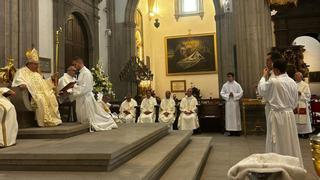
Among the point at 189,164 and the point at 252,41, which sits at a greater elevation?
the point at 252,41

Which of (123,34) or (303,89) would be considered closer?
(303,89)

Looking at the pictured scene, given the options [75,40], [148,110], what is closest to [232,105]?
[148,110]

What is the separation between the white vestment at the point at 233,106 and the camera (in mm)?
9438

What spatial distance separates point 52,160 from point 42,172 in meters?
0.17

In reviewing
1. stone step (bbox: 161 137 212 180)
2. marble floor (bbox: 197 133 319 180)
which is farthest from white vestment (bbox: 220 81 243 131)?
stone step (bbox: 161 137 212 180)

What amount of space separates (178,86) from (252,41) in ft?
38.3

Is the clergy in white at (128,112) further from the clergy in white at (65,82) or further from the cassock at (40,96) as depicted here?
the cassock at (40,96)

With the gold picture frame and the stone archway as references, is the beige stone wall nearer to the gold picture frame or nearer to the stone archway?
the gold picture frame

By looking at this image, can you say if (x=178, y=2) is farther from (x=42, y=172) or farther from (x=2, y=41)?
(x=42, y=172)

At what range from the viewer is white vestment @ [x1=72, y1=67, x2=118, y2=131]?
241 inches

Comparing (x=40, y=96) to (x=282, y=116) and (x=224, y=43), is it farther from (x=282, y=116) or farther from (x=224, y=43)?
(x=224, y=43)

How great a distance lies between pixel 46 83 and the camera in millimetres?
6211

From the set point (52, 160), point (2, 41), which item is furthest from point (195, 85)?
point (52, 160)

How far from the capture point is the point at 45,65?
31.6 feet
